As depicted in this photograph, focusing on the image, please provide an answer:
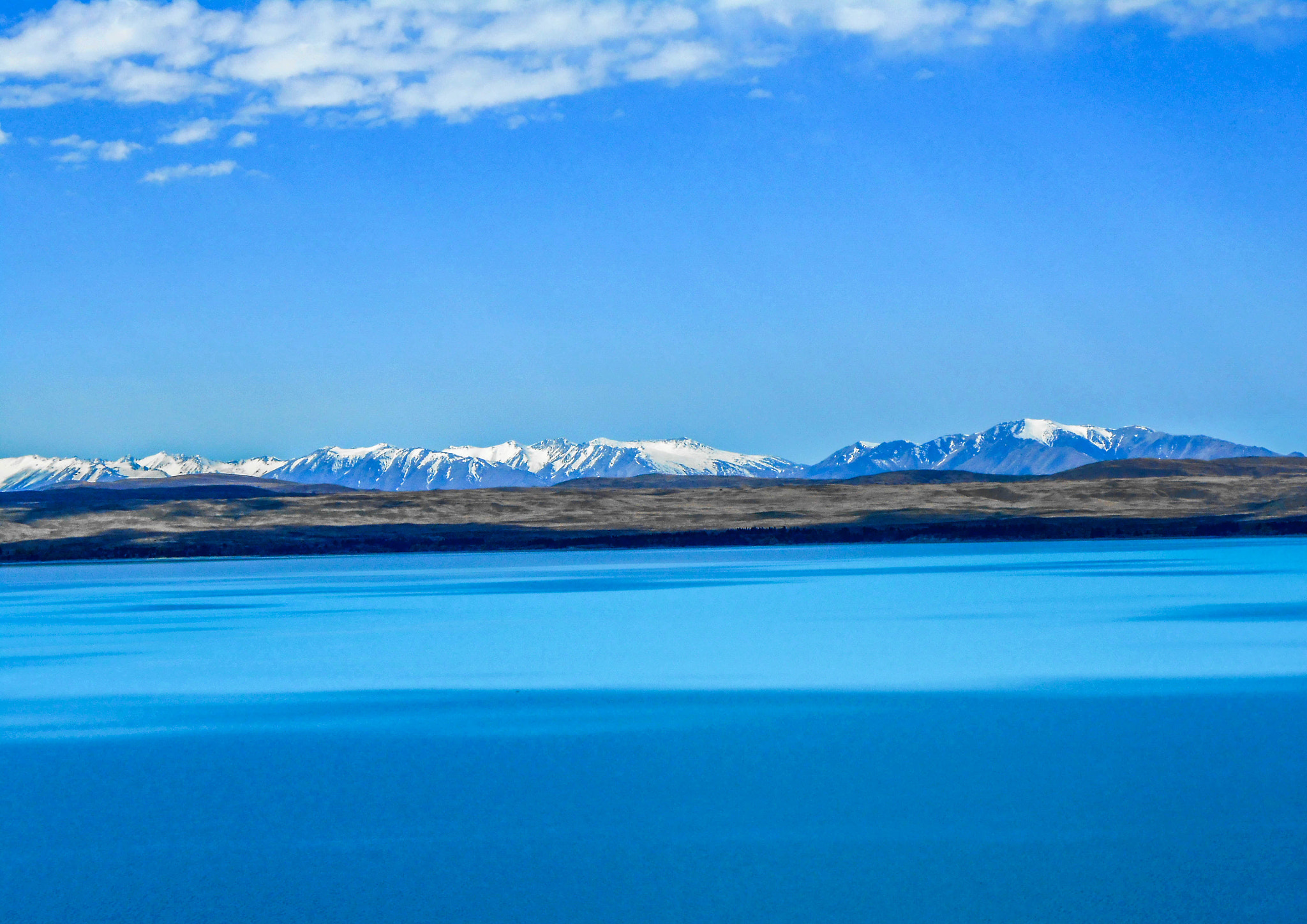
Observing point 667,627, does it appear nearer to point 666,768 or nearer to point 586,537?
point 666,768

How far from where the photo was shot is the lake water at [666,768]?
8633 millimetres

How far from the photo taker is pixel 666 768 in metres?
12.0

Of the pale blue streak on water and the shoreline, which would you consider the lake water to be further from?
the shoreline

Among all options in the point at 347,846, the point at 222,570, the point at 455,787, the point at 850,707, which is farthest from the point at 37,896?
the point at 222,570

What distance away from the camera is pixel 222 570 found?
1887 inches

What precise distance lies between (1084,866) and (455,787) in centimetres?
484

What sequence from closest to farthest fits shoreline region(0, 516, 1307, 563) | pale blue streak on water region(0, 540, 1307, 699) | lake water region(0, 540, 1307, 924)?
lake water region(0, 540, 1307, 924), pale blue streak on water region(0, 540, 1307, 699), shoreline region(0, 516, 1307, 563)

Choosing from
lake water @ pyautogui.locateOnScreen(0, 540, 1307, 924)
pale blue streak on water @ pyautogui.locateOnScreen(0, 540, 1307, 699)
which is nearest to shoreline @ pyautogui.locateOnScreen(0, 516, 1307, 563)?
pale blue streak on water @ pyautogui.locateOnScreen(0, 540, 1307, 699)

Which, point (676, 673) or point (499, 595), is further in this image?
point (499, 595)

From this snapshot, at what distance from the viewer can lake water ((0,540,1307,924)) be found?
8633 millimetres

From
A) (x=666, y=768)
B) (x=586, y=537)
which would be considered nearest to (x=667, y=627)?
(x=666, y=768)

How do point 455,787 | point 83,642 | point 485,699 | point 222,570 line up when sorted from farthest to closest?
point 222,570 < point 83,642 < point 485,699 < point 455,787

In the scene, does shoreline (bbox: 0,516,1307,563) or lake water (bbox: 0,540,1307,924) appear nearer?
lake water (bbox: 0,540,1307,924)

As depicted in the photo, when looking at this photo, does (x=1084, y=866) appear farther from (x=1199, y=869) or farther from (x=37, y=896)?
(x=37, y=896)
